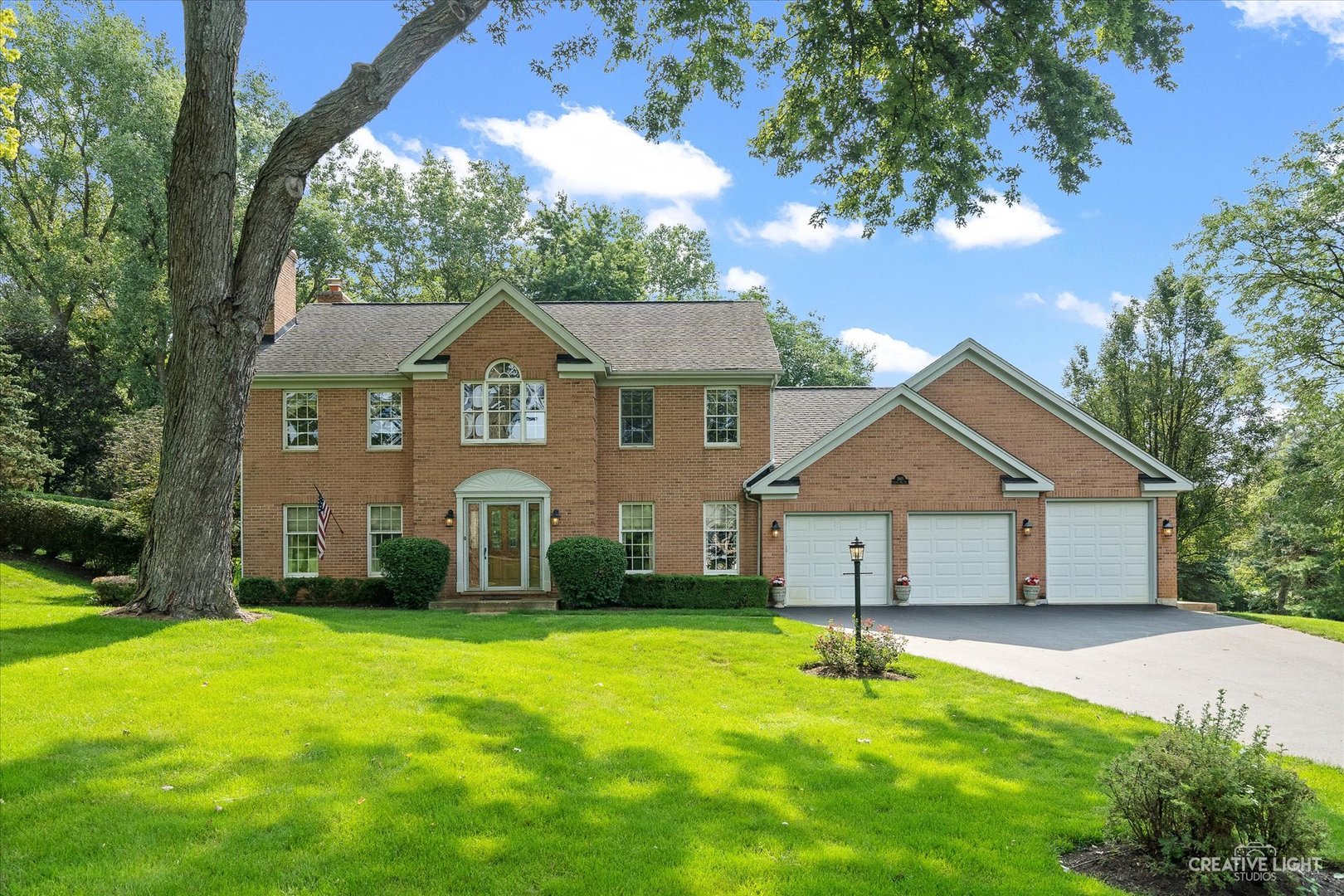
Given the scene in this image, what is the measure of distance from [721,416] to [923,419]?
4.85 meters

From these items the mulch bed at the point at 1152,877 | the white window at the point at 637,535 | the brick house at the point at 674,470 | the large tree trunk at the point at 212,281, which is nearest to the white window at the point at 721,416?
the brick house at the point at 674,470

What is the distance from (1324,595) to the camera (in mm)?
30453

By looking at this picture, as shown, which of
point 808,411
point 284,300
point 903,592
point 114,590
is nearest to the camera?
point 114,590

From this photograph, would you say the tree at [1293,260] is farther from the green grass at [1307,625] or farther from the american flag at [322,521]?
the american flag at [322,521]

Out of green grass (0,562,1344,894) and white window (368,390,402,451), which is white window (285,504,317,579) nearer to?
white window (368,390,402,451)

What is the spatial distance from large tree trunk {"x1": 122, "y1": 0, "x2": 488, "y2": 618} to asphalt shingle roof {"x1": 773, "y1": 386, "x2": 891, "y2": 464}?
1229cm

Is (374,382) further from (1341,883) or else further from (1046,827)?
(1341,883)

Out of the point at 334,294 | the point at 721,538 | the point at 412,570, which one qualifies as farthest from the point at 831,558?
the point at 334,294

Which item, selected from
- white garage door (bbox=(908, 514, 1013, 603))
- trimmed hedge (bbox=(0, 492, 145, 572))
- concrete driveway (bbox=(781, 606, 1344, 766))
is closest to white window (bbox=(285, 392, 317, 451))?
trimmed hedge (bbox=(0, 492, 145, 572))

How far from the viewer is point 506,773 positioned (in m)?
5.53

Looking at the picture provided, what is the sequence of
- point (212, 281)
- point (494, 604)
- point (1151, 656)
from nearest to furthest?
1. point (212, 281)
2. point (1151, 656)
3. point (494, 604)

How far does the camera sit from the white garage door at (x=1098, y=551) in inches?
726

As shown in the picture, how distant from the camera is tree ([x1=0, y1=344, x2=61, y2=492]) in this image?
20047 millimetres

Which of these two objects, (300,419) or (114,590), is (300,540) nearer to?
(300,419)
